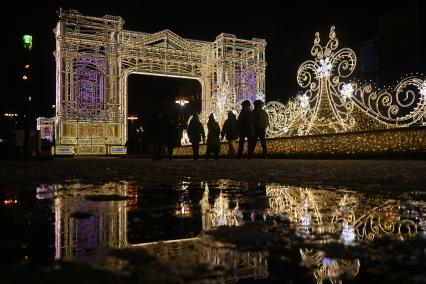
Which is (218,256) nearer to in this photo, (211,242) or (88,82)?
(211,242)

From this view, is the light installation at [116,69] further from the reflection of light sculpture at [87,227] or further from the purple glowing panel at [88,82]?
the reflection of light sculpture at [87,227]

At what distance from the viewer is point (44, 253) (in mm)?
1081

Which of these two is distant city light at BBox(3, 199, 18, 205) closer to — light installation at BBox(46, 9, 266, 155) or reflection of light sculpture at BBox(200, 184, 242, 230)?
reflection of light sculpture at BBox(200, 184, 242, 230)

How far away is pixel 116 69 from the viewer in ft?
84.2

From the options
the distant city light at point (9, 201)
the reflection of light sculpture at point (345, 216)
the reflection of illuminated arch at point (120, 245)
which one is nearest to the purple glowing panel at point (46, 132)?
the distant city light at point (9, 201)

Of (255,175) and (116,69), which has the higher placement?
(116,69)

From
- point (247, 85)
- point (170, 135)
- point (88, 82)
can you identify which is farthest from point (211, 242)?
point (247, 85)

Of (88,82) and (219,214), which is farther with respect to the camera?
(88,82)

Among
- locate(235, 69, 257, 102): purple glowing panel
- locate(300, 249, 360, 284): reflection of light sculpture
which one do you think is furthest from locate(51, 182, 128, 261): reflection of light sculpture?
locate(235, 69, 257, 102): purple glowing panel

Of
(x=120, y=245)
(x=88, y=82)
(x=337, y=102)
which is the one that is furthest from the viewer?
(x=88, y=82)

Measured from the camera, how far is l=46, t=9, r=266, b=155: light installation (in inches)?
952

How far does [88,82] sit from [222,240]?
2498 centimetres

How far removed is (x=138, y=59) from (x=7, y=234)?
26.3 m

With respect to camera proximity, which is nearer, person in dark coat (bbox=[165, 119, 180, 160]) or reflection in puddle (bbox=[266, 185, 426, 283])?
reflection in puddle (bbox=[266, 185, 426, 283])
